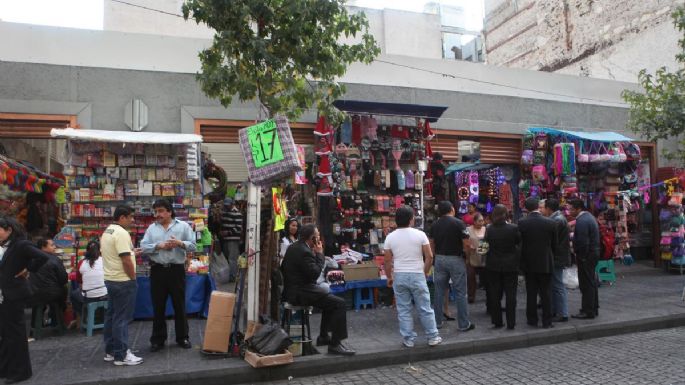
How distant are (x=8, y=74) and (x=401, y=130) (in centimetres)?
690

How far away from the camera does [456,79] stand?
1161cm

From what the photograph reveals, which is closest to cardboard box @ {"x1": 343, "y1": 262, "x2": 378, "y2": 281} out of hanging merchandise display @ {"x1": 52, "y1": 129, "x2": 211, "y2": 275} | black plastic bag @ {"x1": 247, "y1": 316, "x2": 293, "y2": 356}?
hanging merchandise display @ {"x1": 52, "y1": 129, "x2": 211, "y2": 275}

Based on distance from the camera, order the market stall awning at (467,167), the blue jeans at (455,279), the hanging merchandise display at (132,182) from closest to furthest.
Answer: the blue jeans at (455,279)
the hanging merchandise display at (132,182)
the market stall awning at (467,167)

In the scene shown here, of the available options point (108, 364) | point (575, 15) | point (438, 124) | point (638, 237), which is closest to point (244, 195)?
point (438, 124)

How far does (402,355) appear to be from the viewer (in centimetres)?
613

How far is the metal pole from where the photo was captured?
237 inches

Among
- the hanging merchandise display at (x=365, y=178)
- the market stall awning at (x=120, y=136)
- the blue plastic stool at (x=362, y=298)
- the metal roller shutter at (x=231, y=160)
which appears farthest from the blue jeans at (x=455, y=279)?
the metal roller shutter at (x=231, y=160)

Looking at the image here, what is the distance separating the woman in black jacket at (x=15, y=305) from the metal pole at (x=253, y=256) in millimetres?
2109

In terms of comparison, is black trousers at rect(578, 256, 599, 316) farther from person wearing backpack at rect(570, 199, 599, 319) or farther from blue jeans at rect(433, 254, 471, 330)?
blue jeans at rect(433, 254, 471, 330)

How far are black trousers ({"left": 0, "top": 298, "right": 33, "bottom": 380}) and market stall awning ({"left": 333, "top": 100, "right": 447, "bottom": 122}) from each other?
570 centimetres

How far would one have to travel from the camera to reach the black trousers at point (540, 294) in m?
7.16

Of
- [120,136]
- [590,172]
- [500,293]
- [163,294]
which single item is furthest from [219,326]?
[590,172]

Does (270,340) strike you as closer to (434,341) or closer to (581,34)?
(434,341)

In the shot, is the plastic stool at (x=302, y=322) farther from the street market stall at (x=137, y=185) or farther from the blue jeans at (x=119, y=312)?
the street market stall at (x=137, y=185)
